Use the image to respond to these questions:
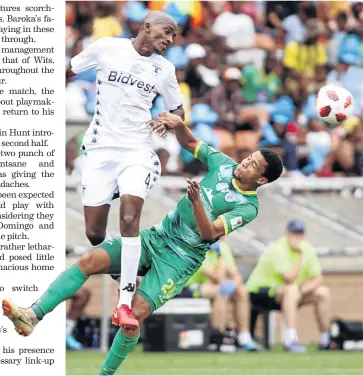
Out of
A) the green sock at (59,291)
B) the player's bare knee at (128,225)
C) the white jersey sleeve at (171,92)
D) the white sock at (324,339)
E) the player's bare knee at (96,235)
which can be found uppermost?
the white jersey sleeve at (171,92)

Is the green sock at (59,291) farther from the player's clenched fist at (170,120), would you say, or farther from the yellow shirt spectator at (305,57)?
the yellow shirt spectator at (305,57)

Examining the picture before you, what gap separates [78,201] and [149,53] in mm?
5880

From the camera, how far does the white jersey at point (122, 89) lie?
35.7ft

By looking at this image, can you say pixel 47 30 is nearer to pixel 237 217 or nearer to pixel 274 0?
pixel 237 217

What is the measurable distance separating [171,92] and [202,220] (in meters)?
1.27

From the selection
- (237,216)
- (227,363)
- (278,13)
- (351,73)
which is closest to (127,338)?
(237,216)

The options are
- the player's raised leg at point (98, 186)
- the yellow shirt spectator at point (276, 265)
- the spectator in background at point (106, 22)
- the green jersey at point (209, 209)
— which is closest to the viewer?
the green jersey at point (209, 209)

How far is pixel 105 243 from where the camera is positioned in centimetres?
1080

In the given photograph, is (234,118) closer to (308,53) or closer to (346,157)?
(346,157)

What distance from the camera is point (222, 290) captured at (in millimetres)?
16297

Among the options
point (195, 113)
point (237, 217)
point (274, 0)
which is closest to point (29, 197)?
point (237, 217)

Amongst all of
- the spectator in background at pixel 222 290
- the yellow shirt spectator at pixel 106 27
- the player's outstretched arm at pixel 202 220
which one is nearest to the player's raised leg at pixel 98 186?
the player's outstretched arm at pixel 202 220

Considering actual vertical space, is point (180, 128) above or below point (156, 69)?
below

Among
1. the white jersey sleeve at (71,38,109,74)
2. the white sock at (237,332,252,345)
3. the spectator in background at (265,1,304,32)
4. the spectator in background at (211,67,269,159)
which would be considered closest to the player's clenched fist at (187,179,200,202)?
the white jersey sleeve at (71,38,109,74)
